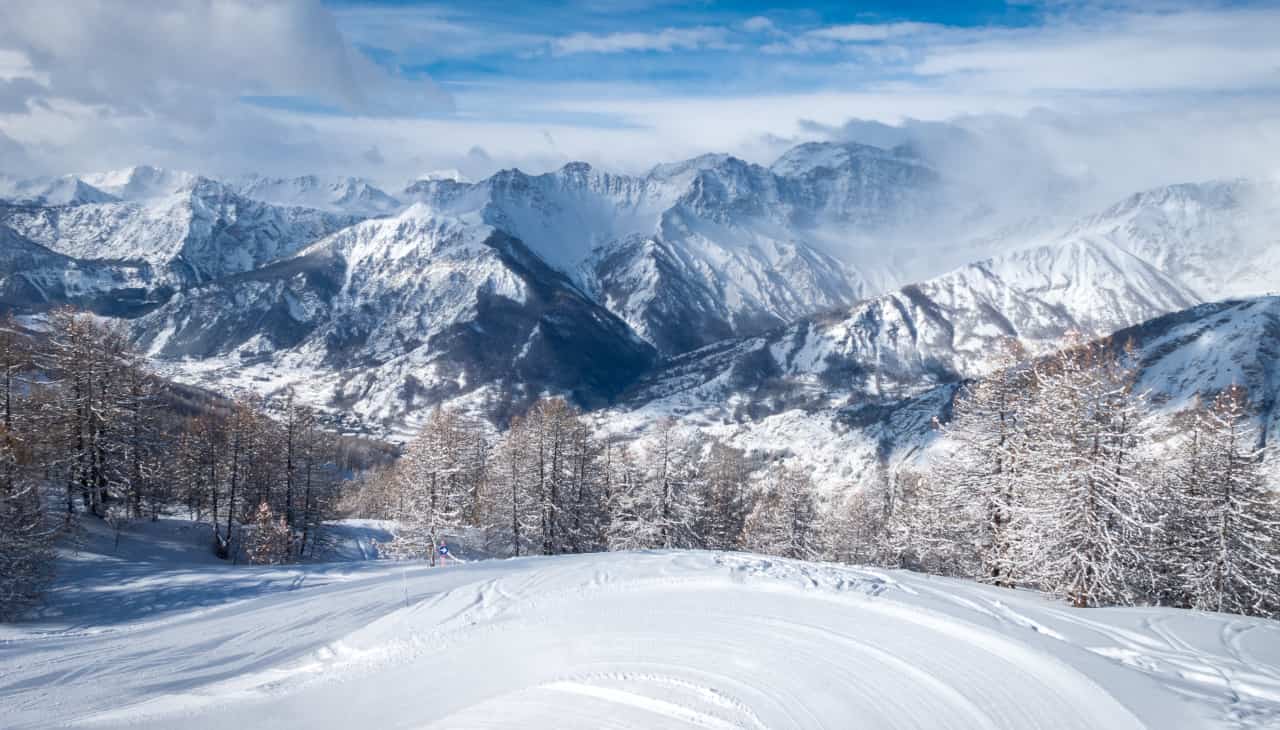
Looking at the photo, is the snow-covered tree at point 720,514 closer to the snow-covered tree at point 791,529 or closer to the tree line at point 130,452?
the snow-covered tree at point 791,529

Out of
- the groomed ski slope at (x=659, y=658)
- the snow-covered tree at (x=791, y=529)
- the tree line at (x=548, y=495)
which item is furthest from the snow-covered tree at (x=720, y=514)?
the groomed ski slope at (x=659, y=658)

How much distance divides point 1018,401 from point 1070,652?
16.2 m

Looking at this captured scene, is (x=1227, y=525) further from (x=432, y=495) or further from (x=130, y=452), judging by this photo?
(x=130, y=452)

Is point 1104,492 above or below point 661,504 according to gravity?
above

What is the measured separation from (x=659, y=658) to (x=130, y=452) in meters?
35.7

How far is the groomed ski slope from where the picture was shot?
39.7 feet

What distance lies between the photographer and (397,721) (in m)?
12.9

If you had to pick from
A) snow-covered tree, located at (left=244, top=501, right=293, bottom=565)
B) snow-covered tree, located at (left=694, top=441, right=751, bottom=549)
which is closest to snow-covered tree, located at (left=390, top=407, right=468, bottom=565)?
snow-covered tree, located at (left=244, top=501, right=293, bottom=565)

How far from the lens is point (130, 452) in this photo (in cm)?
3600

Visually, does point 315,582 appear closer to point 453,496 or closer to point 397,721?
point 453,496

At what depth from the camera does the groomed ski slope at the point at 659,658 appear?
12.1 metres

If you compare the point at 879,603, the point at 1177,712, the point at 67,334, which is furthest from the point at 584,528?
the point at 1177,712

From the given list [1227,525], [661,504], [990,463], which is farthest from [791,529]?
[1227,525]

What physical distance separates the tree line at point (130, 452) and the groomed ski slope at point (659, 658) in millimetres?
11730
